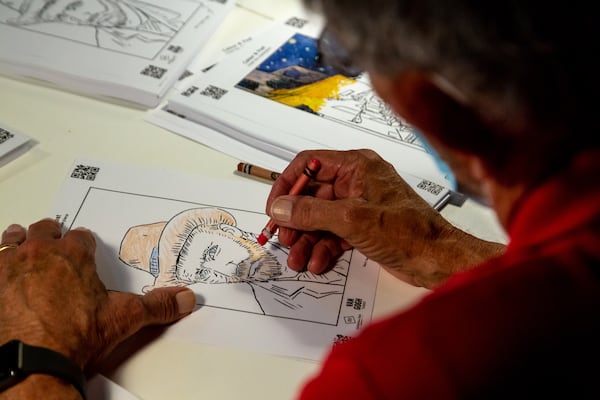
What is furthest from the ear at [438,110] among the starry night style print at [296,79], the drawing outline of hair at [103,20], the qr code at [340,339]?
the drawing outline of hair at [103,20]

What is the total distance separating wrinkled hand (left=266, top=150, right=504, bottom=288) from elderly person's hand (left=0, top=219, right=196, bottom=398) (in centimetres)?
19

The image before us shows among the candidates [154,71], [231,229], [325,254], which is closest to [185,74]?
[154,71]

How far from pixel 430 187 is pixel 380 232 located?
0.21 meters

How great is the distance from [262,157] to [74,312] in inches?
18.0

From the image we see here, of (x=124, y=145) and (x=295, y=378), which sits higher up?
(x=124, y=145)

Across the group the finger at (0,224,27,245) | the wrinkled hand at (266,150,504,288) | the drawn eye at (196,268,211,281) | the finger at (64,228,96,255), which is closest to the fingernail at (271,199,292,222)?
the wrinkled hand at (266,150,504,288)

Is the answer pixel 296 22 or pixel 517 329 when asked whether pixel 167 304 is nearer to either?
pixel 517 329

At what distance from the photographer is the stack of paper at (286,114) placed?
1.25 meters

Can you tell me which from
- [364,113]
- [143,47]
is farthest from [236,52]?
[364,113]

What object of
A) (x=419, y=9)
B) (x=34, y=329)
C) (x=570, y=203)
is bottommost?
(x=34, y=329)

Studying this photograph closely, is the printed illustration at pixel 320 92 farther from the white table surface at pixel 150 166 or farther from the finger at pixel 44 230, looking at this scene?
the finger at pixel 44 230

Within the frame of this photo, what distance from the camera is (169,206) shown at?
3.67ft

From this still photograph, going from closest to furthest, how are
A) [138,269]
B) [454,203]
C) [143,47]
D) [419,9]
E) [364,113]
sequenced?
[419,9] < [138,269] < [454,203] < [364,113] < [143,47]

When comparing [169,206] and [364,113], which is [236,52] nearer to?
[364,113]
